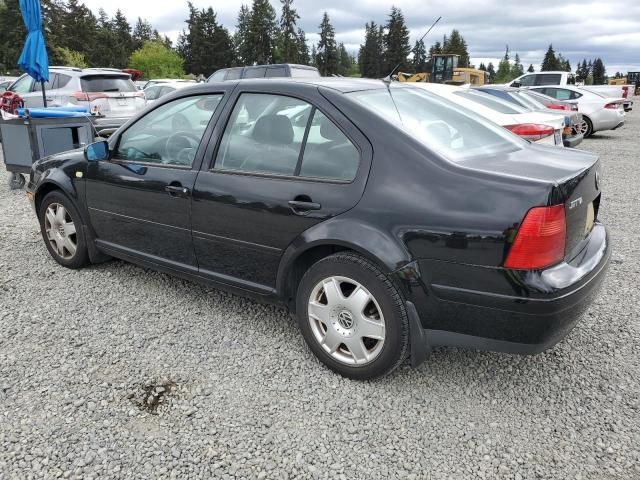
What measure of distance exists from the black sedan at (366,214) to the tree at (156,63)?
58839 millimetres

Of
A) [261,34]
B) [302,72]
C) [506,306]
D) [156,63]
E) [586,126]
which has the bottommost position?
[586,126]

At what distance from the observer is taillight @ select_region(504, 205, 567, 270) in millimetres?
2266

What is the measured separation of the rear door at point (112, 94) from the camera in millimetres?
11180

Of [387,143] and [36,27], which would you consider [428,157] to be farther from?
[36,27]

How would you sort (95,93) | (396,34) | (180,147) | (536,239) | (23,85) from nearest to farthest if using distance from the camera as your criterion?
(536,239)
(180,147)
(95,93)
(23,85)
(396,34)

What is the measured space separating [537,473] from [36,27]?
914 cm

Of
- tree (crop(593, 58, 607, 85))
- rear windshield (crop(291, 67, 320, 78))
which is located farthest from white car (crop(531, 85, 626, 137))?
tree (crop(593, 58, 607, 85))

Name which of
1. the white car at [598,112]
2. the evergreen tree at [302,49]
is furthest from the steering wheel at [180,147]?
the evergreen tree at [302,49]

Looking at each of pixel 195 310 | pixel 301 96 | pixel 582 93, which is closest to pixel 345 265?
pixel 301 96

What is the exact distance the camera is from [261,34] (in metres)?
79.8

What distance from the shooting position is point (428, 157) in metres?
2.54

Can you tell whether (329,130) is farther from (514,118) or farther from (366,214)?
(514,118)

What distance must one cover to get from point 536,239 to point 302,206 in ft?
3.88

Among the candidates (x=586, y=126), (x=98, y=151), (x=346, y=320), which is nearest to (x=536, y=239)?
(x=346, y=320)
